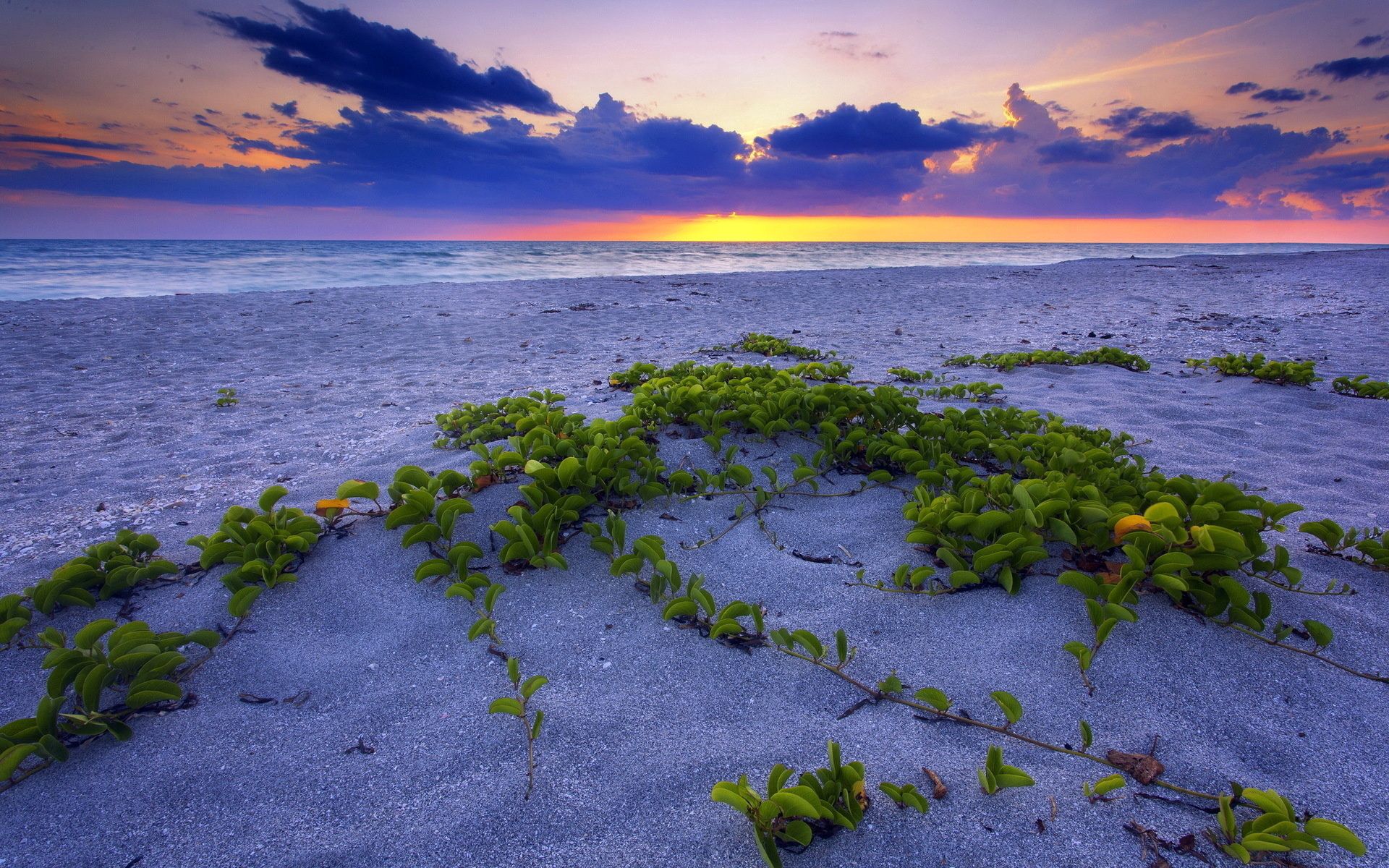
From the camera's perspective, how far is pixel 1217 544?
205 cm

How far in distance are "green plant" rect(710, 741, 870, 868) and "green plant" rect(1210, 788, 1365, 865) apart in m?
0.80

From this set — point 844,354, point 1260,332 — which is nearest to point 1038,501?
point 844,354

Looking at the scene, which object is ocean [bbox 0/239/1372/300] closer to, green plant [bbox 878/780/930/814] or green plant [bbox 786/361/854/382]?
green plant [bbox 786/361/854/382]

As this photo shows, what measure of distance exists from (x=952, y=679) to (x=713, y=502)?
1.39 meters

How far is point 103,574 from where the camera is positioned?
2418 mm

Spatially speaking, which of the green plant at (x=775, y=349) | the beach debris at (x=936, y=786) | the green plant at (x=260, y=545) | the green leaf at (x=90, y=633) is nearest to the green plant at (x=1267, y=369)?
the green plant at (x=775, y=349)

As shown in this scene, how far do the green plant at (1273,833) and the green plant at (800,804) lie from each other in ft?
2.62

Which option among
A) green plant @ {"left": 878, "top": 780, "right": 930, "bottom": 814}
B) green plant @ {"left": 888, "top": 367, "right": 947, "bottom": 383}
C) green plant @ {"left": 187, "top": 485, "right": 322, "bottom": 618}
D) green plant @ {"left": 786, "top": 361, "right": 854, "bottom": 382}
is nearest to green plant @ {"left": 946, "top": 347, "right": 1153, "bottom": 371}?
green plant @ {"left": 888, "top": 367, "right": 947, "bottom": 383}

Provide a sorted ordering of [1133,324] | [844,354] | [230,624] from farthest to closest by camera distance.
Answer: [1133,324]
[844,354]
[230,624]

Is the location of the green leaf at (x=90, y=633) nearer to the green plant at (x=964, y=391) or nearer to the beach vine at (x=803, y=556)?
the beach vine at (x=803, y=556)

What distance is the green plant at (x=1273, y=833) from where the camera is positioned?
1.30 meters

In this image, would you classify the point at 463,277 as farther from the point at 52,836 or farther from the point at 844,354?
the point at 52,836

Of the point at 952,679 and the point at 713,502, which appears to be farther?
the point at 713,502

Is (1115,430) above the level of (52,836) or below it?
above
